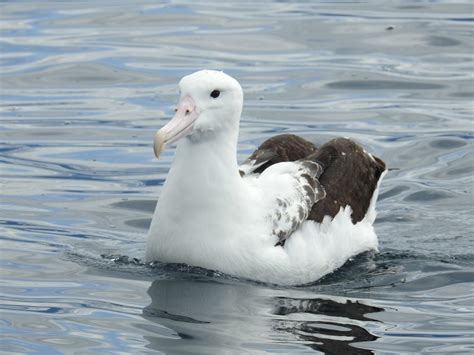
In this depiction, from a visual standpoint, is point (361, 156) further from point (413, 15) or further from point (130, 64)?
point (413, 15)

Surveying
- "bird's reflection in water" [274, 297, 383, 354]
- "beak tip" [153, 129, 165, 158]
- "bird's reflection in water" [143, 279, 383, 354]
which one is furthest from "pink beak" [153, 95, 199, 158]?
"bird's reflection in water" [274, 297, 383, 354]

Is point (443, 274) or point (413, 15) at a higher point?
point (413, 15)

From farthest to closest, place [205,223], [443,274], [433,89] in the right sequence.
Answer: [433,89], [443,274], [205,223]

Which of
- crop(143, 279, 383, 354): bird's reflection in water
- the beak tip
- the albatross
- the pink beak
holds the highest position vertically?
the pink beak

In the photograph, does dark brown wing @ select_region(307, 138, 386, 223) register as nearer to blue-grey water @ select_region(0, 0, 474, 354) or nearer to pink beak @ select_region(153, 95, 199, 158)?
blue-grey water @ select_region(0, 0, 474, 354)

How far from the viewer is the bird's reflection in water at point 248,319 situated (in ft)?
36.0

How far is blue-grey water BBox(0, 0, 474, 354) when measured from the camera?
1151 cm

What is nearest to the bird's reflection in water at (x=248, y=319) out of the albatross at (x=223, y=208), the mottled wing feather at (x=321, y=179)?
the albatross at (x=223, y=208)

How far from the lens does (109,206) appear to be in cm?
1559

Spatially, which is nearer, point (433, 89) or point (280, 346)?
point (280, 346)

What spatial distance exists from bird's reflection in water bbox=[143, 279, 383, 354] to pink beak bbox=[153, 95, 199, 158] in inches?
49.4

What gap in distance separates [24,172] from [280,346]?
6553mm

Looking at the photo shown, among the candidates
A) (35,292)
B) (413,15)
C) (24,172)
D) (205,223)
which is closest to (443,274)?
(205,223)

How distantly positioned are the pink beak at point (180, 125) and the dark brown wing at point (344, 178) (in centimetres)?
170
